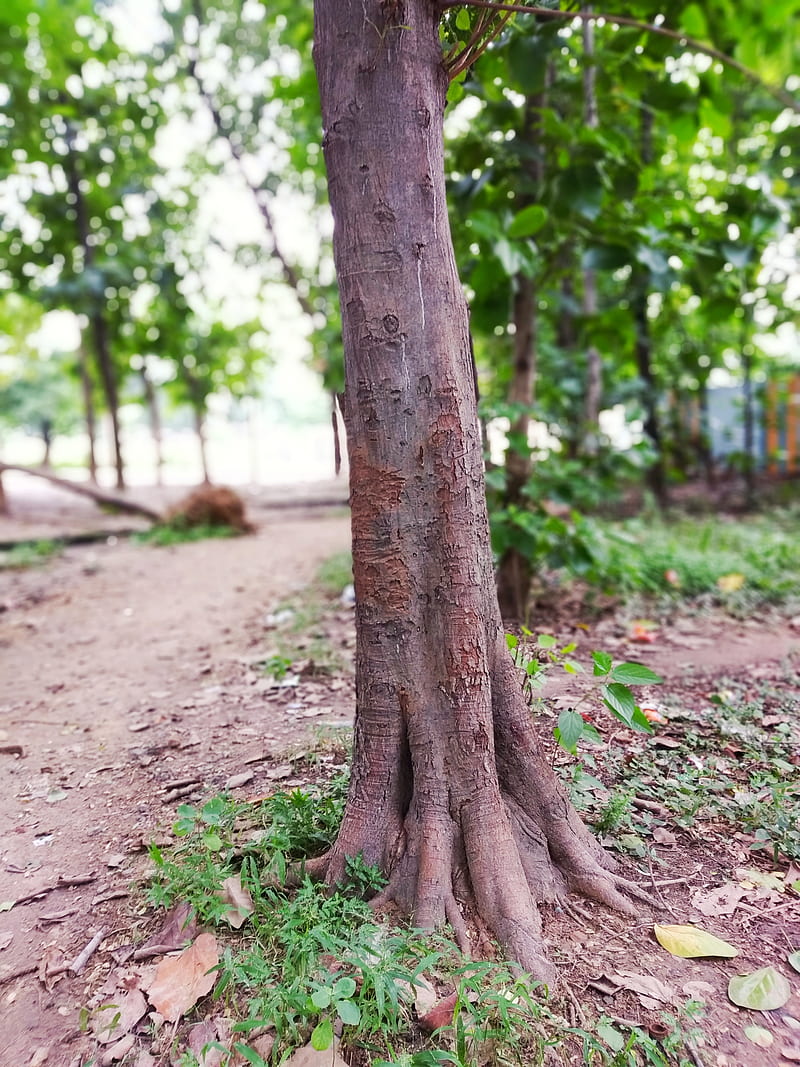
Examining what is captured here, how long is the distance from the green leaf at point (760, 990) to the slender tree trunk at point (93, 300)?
10.3 m

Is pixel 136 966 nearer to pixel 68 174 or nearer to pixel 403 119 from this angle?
pixel 403 119

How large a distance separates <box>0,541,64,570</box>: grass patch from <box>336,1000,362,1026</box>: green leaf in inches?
249

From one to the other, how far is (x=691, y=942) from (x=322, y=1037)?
2.96 ft

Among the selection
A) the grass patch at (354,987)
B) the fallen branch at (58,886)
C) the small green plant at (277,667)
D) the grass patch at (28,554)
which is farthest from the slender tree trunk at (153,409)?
the grass patch at (354,987)

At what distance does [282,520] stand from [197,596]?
4.70m

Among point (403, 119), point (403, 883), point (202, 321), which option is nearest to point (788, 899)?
point (403, 883)

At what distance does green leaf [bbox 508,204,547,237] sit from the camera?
9.97 feet

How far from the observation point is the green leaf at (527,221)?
3.04 m

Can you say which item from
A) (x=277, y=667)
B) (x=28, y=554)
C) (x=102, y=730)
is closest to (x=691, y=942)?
(x=277, y=667)

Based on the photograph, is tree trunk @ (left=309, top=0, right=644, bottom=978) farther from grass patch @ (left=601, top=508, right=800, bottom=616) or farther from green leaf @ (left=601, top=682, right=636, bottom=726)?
grass patch @ (left=601, top=508, right=800, bottom=616)

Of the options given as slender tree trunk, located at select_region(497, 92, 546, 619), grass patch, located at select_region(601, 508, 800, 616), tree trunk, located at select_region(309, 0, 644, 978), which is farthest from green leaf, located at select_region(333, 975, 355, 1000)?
grass patch, located at select_region(601, 508, 800, 616)

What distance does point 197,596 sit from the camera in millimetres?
5402

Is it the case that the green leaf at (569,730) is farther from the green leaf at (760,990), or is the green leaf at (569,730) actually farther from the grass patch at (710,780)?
the green leaf at (760,990)

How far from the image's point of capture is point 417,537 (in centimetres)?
192
